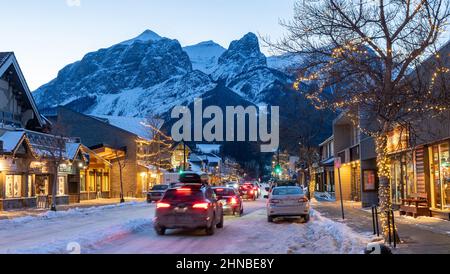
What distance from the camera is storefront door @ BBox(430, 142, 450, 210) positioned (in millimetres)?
22266

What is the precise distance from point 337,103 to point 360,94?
97 centimetres

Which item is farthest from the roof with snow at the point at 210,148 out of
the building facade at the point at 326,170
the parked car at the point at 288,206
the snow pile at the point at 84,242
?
the snow pile at the point at 84,242

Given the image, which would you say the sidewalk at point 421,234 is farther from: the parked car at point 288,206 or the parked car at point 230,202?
the parked car at point 230,202

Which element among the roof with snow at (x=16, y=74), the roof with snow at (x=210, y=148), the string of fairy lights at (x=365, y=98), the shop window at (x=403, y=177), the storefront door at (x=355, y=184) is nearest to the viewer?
the string of fairy lights at (x=365, y=98)

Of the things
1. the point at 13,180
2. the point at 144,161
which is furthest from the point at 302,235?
the point at 144,161

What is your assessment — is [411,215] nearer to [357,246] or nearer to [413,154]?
[413,154]

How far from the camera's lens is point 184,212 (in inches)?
717

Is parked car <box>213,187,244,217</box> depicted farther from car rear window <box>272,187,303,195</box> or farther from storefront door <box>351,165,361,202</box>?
storefront door <box>351,165,361,202</box>

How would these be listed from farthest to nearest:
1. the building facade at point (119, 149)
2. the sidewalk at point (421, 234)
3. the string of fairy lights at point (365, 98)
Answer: the building facade at point (119, 149) < the string of fairy lights at point (365, 98) < the sidewalk at point (421, 234)

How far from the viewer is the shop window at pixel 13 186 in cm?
3672

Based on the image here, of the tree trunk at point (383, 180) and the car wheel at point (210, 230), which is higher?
the tree trunk at point (383, 180)

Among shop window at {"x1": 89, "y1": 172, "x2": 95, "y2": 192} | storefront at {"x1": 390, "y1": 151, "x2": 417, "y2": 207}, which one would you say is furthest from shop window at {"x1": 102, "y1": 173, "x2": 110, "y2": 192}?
storefront at {"x1": 390, "y1": 151, "x2": 417, "y2": 207}

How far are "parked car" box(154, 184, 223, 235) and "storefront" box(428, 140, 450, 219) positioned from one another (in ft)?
31.3

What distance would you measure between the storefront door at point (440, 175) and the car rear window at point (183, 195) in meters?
10.3
